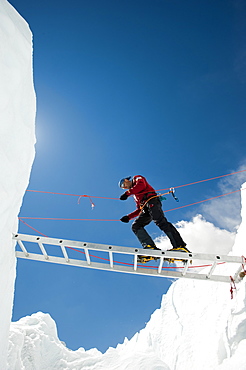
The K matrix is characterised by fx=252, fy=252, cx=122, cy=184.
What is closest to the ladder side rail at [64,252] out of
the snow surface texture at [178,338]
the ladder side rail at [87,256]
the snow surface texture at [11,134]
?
the ladder side rail at [87,256]

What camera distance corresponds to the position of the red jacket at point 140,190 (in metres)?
5.05

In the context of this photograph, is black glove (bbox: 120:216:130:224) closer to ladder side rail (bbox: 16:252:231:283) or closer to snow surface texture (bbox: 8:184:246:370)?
ladder side rail (bbox: 16:252:231:283)

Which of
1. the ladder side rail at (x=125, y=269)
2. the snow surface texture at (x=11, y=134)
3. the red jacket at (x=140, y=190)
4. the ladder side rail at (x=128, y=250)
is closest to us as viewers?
the ladder side rail at (x=128, y=250)

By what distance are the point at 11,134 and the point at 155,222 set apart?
10.3 feet

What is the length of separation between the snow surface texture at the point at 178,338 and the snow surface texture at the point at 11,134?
13.6 feet

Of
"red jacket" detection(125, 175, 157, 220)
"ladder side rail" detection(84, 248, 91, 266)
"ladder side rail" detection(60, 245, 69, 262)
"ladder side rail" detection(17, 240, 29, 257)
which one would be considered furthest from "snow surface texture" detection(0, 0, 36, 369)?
"red jacket" detection(125, 175, 157, 220)

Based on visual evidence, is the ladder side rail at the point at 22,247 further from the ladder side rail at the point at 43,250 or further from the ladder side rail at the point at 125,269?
the ladder side rail at the point at 43,250

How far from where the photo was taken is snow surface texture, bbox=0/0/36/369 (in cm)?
437

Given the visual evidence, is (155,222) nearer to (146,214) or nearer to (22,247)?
(146,214)

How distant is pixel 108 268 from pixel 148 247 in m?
0.86

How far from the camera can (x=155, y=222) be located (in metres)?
4.87

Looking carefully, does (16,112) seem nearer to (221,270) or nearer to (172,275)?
(172,275)

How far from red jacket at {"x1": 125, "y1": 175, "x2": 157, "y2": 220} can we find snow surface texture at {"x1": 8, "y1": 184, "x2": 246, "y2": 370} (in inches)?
97.4

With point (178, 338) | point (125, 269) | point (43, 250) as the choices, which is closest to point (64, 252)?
point (43, 250)
